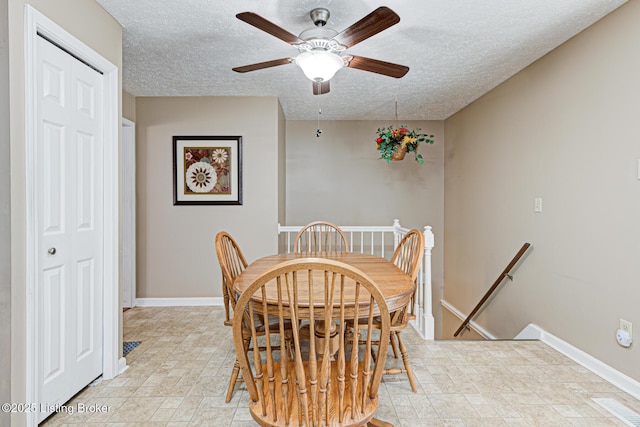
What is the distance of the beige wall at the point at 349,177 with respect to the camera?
17.1 ft

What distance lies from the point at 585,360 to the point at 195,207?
364cm

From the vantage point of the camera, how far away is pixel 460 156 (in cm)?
471

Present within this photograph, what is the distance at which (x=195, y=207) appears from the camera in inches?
160

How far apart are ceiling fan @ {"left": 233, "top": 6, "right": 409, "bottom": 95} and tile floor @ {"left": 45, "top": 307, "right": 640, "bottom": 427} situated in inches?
73.5

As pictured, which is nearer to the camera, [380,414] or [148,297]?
[380,414]

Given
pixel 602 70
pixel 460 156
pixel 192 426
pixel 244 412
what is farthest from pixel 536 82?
pixel 192 426

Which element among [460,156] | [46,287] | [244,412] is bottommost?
[244,412]

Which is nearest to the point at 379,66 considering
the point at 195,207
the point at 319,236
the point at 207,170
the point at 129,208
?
the point at 319,236

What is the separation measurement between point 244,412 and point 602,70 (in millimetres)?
2962

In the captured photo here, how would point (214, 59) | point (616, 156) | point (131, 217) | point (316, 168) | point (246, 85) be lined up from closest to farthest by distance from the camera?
point (616, 156) → point (214, 59) → point (246, 85) → point (131, 217) → point (316, 168)

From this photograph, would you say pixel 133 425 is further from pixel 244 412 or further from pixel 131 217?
pixel 131 217

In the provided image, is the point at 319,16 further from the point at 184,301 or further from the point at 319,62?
the point at 184,301

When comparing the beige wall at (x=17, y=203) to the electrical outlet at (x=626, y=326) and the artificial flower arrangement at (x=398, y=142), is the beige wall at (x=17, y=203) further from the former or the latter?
the electrical outlet at (x=626, y=326)

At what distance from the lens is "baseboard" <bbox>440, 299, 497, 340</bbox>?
3811 millimetres
